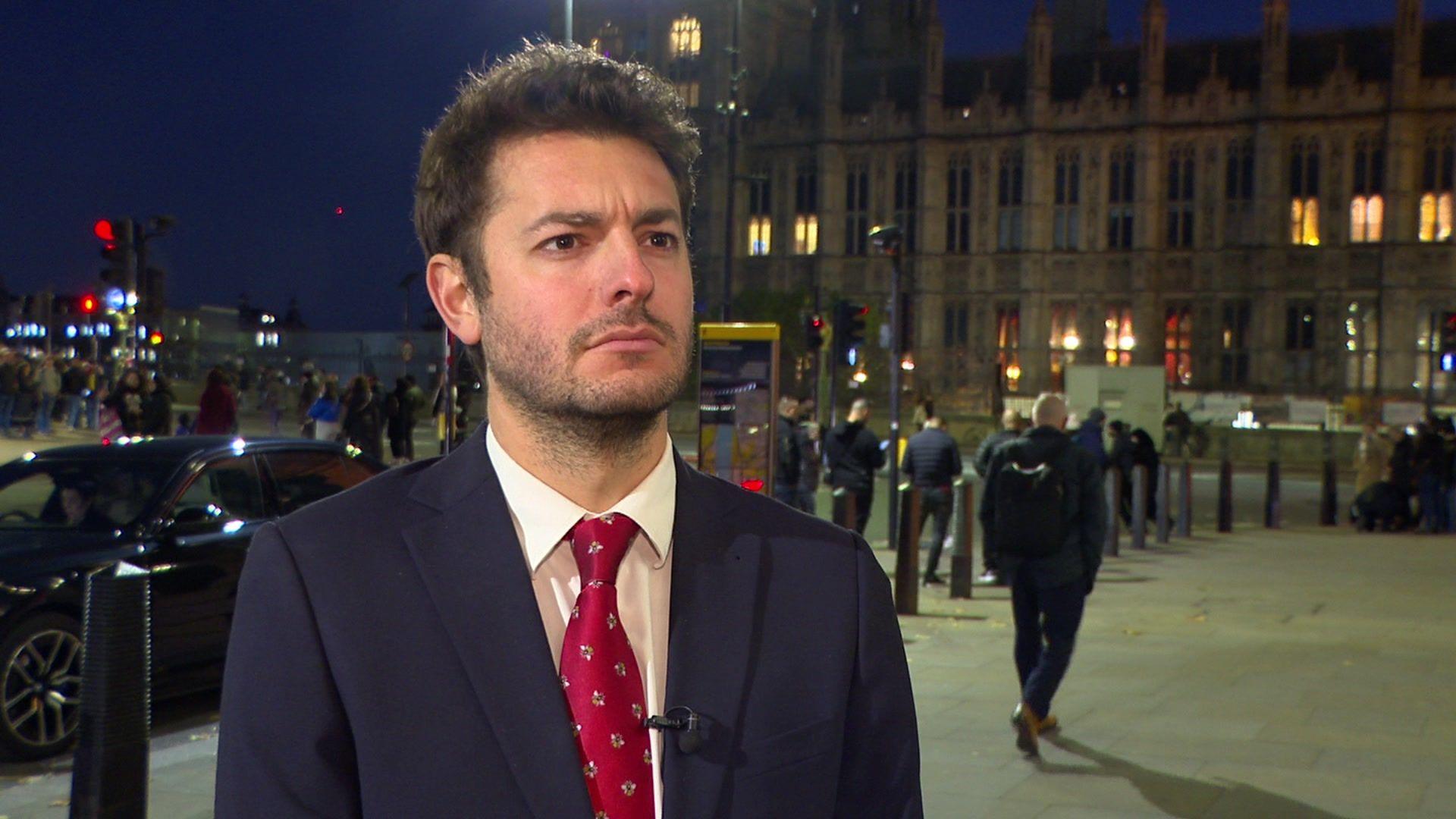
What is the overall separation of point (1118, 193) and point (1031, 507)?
4459 centimetres

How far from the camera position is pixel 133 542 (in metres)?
6.89

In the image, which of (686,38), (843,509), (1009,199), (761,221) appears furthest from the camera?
(686,38)

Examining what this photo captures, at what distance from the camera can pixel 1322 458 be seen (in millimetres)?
34500

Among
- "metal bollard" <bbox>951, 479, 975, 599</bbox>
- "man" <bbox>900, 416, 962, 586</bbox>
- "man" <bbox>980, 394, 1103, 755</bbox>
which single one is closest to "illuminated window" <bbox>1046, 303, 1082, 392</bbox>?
"man" <bbox>900, 416, 962, 586</bbox>

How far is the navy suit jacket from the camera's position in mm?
1442

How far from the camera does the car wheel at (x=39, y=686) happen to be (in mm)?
6148

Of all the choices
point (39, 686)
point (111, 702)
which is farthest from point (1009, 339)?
point (111, 702)

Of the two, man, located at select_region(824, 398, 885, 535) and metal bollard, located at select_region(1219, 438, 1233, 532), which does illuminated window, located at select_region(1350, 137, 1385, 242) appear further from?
man, located at select_region(824, 398, 885, 535)

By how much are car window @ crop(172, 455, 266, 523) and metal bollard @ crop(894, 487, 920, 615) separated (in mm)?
4660

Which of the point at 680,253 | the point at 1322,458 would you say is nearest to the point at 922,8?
the point at 1322,458

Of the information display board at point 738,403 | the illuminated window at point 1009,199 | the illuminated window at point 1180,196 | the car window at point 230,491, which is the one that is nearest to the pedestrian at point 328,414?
the information display board at point 738,403

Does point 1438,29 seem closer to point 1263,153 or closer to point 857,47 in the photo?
point 1263,153

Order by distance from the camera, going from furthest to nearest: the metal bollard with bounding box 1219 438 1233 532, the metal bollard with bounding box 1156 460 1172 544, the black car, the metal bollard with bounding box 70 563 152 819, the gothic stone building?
the gothic stone building < the metal bollard with bounding box 1219 438 1233 532 < the metal bollard with bounding box 1156 460 1172 544 < the black car < the metal bollard with bounding box 70 563 152 819

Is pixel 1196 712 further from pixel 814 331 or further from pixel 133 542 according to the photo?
pixel 814 331
